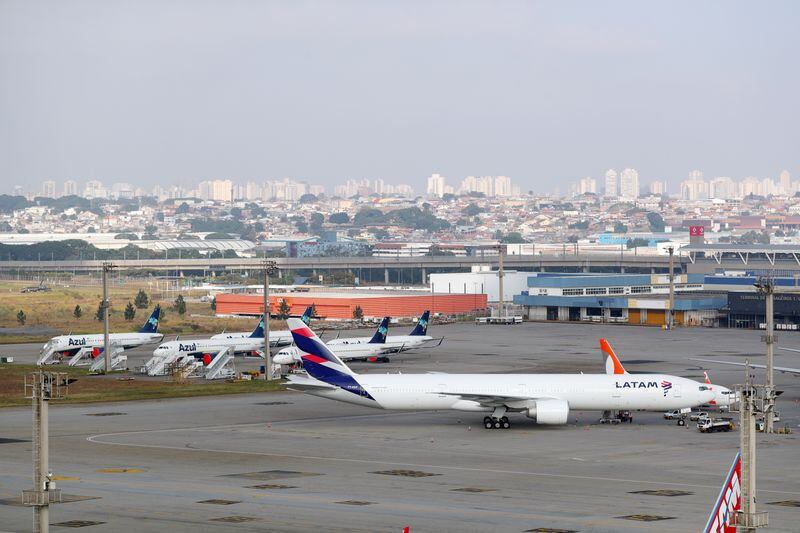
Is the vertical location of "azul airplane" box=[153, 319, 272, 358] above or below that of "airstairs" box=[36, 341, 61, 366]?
above

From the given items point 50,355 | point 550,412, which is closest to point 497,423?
point 550,412

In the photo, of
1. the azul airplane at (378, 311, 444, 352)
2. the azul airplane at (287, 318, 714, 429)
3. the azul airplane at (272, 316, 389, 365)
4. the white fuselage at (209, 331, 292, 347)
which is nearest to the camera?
the azul airplane at (287, 318, 714, 429)

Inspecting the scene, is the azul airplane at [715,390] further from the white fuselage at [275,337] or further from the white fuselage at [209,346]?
the white fuselage at [275,337]

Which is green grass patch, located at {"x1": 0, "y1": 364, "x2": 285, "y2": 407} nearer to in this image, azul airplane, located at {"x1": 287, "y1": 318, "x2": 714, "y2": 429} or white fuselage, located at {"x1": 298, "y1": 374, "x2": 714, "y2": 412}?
azul airplane, located at {"x1": 287, "y1": 318, "x2": 714, "y2": 429}

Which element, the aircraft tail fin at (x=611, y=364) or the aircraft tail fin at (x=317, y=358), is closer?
the aircraft tail fin at (x=317, y=358)

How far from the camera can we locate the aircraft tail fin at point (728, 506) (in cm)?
3148

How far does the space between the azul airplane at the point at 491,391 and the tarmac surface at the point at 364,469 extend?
148cm

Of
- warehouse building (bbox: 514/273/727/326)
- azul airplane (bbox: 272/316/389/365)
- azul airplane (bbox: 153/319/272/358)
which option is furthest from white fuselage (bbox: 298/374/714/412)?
warehouse building (bbox: 514/273/727/326)

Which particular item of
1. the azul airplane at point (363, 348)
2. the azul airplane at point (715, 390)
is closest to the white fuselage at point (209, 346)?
the azul airplane at point (363, 348)

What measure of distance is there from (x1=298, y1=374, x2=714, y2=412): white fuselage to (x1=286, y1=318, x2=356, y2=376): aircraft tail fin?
2.97 ft

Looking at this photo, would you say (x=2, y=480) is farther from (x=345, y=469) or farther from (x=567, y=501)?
(x=567, y=501)

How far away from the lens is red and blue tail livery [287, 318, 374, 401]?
75188mm

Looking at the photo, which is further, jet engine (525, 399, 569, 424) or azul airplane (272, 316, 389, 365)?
azul airplane (272, 316, 389, 365)

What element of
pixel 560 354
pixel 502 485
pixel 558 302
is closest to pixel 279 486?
pixel 502 485
